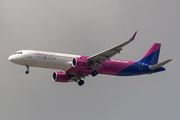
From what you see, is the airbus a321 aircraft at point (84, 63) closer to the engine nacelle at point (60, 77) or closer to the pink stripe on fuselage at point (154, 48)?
the engine nacelle at point (60, 77)

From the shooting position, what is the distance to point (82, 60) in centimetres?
5572

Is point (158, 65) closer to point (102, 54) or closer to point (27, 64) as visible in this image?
point (102, 54)

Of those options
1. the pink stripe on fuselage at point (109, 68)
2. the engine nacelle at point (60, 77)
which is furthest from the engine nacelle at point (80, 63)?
the engine nacelle at point (60, 77)

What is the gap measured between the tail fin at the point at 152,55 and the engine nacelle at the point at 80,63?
43.9 ft

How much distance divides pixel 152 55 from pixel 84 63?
15900 mm

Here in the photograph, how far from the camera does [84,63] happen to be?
5569 cm

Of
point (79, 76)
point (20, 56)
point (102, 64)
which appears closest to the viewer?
point (20, 56)

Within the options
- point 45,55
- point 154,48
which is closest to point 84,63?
point 45,55

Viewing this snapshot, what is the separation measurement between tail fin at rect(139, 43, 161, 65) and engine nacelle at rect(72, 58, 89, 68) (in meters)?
13.4

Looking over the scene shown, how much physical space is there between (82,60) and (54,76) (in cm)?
851

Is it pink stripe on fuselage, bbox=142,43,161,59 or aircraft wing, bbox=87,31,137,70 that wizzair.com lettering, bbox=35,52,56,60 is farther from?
pink stripe on fuselage, bbox=142,43,161,59

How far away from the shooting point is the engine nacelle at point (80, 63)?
55.2 m

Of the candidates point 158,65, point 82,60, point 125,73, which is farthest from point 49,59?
point 158,65

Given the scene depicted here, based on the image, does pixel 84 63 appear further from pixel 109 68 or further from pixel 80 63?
pixel 109 68
